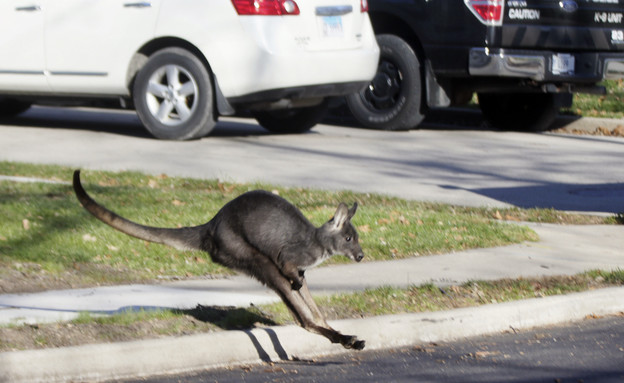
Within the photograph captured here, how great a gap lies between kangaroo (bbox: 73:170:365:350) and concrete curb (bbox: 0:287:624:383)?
29 centimetres

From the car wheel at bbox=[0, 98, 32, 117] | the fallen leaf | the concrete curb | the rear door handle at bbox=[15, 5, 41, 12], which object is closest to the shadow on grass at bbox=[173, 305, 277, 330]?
the concrete curb

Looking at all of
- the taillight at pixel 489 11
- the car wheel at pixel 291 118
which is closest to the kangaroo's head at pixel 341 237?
the taillight at pixel 489 11

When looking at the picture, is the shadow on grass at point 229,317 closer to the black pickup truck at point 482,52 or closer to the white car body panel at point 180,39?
the white car body panel at point 180,39

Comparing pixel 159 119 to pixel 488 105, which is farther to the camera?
pixel 488 105

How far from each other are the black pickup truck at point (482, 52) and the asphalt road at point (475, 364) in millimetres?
7380

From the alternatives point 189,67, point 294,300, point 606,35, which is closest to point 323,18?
point 189,67

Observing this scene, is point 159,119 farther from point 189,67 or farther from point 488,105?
point 488,105

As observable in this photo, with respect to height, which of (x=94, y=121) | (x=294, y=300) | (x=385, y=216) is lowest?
(x=94, y=121)

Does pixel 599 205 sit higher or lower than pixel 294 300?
lower

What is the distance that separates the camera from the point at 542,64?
42.8ft

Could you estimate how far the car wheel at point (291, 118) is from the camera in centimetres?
1384

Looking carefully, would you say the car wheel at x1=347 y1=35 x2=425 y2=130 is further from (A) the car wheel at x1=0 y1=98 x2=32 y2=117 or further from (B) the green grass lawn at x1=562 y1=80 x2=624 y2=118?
(A) the car wheel at x1=0 y1=98 x2=32 y2=117

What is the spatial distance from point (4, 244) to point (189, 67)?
513 centimetres

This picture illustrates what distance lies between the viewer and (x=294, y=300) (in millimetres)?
5422
